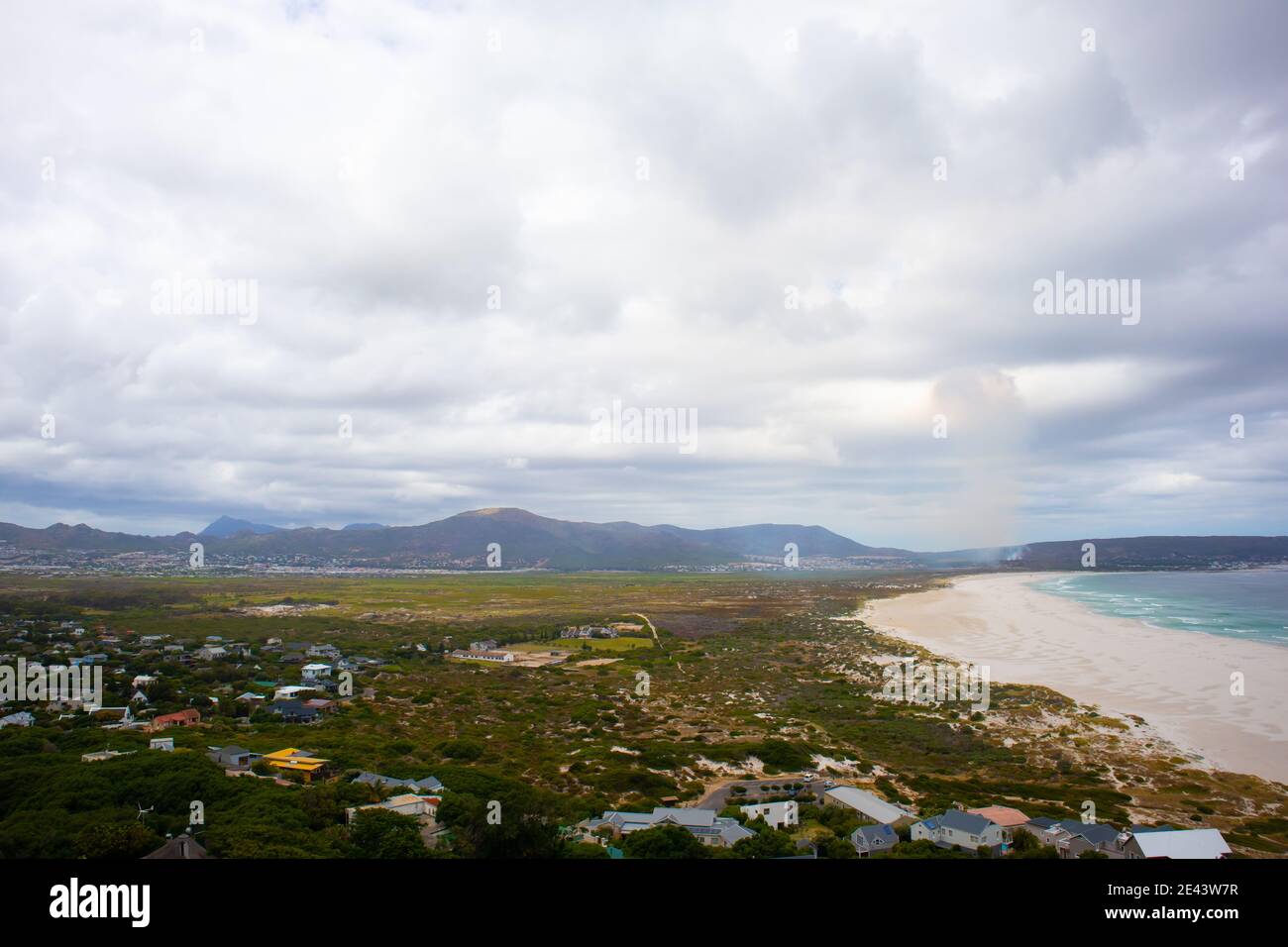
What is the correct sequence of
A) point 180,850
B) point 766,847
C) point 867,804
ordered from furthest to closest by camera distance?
point 867,804 → point 766,847 → point 180,850

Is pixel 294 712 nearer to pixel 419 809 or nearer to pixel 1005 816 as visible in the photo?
pixel 419 809

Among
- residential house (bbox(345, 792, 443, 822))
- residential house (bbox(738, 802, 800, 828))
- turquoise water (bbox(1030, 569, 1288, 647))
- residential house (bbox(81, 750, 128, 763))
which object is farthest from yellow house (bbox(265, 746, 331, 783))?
turquoise water (bbox(1030, 569, 1288, 647))

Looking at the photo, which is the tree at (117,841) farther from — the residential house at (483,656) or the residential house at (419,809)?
the residential house at (483,656)

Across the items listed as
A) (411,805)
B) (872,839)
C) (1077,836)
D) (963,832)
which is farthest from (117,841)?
(1077,836)

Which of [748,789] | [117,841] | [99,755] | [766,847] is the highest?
[117,841]
